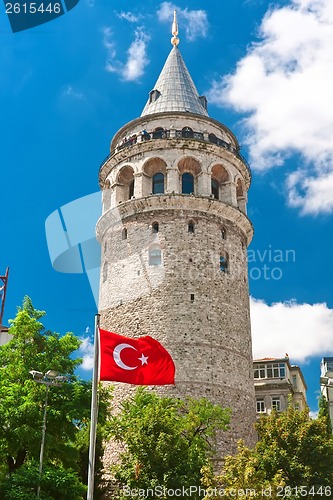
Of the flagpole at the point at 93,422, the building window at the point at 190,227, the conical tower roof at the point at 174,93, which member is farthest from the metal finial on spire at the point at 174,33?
the flagpole at the point at 93,422

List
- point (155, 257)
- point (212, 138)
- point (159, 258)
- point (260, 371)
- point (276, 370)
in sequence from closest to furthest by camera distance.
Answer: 1. point (159, 258)
2. point (155, 257)
3. point (212, 138)
4. point (276, 370)
5. point (260, 371)

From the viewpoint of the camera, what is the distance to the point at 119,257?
128 feet

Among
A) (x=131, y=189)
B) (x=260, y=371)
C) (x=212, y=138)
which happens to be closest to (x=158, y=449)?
(x=131, y=189)

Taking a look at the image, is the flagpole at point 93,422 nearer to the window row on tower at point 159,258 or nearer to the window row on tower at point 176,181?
the window row on tower at point 159,258

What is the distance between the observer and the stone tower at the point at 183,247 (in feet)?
115

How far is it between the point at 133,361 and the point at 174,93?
32.5 m

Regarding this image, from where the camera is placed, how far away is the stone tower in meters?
35.1

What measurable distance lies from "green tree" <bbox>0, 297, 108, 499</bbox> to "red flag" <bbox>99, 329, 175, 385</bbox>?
7.42 metres

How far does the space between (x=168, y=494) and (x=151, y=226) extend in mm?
18971

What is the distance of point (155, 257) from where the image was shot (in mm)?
37719

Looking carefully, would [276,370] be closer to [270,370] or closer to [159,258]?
[270,370]

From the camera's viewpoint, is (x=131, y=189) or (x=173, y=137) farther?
(x=131, y=189)

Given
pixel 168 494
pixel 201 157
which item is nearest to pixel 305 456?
pixel 168 494

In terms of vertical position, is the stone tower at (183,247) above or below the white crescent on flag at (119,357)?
above
